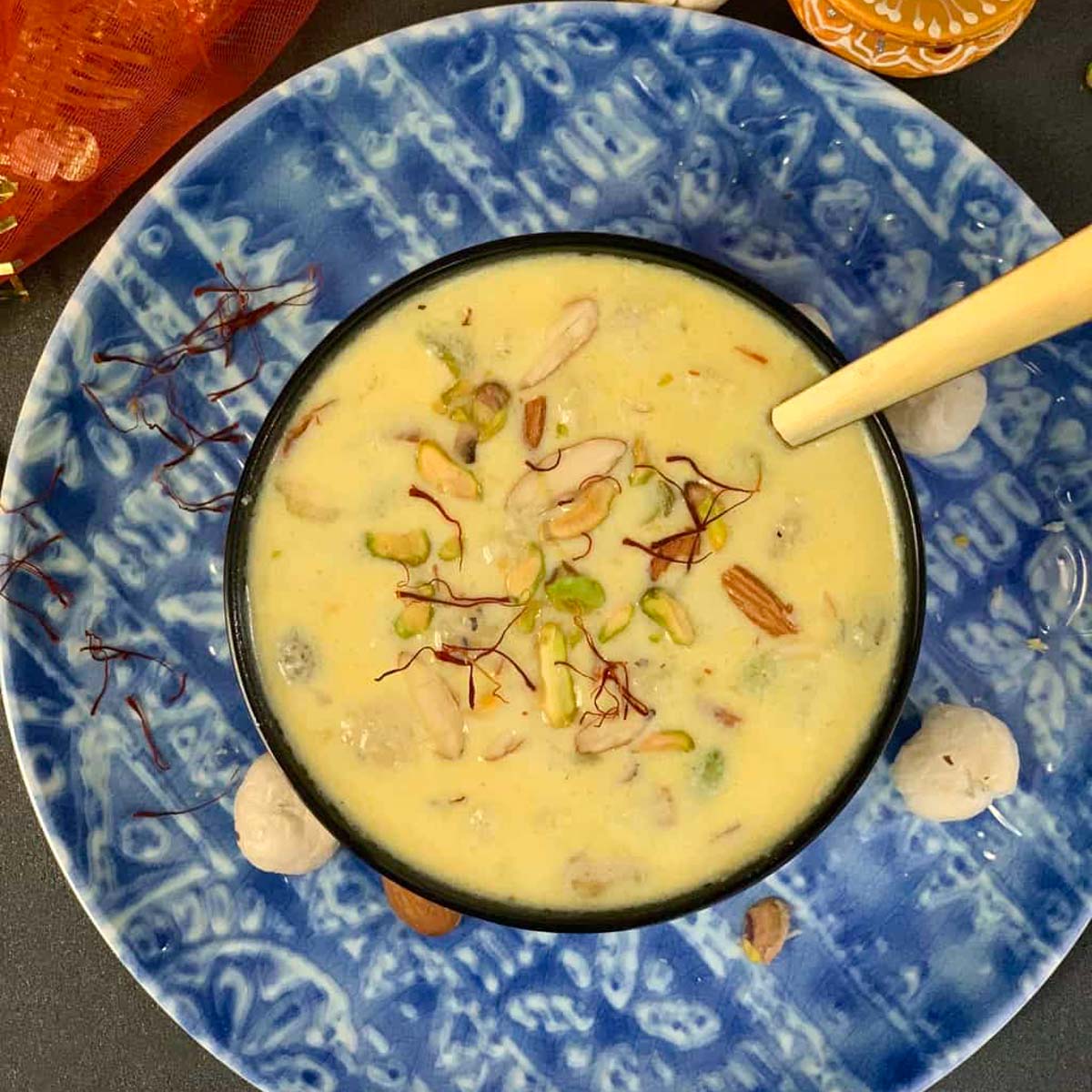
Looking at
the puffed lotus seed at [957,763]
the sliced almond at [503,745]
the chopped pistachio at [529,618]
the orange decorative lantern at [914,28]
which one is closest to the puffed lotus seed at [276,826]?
the sliced almond at [503,745]

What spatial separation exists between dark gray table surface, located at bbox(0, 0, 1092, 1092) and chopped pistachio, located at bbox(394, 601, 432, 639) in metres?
0.62

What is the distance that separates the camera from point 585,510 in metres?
1.16

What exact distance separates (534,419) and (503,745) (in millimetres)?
333

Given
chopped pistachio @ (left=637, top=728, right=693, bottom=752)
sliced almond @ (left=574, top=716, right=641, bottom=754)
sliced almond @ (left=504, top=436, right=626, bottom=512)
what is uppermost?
sliced almond @ (left=504, top=436, right=626, bottom=512)

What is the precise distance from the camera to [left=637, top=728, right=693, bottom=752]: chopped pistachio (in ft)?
3.94

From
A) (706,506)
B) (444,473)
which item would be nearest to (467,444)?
(444,473)

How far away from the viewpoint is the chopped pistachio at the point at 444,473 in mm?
1162

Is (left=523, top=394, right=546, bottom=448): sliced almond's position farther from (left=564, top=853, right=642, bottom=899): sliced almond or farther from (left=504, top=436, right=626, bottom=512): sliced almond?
(left=564, top=853, right=642, bottom=899): sliced almond

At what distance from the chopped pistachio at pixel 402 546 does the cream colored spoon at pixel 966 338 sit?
14.7 inches

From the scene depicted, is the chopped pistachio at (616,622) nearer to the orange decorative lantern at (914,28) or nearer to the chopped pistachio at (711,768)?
the chopped pistachio at (711,768)

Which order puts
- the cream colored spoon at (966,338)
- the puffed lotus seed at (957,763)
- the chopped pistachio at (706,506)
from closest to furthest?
1. the cream colored spoon at (966,338)
2. the chopped pistachio at (706,506)
3. the puffed lotus seed at (957,763)

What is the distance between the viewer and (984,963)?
1.36 metres

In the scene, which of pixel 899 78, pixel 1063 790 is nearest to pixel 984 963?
pixel 1063 790

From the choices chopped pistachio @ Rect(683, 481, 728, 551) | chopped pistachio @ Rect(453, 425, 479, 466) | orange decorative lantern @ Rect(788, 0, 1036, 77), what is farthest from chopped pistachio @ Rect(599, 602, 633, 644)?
orange decorative lantern @ Rect(788, 0, 1036, 77)
